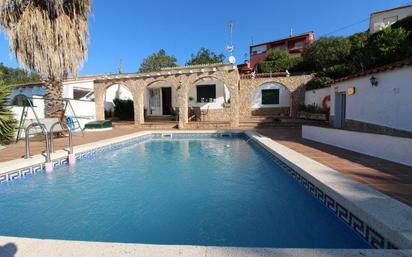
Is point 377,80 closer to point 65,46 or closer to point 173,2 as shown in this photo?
point 65,46

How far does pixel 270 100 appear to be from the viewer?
24219mm

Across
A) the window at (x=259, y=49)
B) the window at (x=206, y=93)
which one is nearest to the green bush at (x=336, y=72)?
the window at (x=206, y=93)

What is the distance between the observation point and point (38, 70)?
11812 millimetres

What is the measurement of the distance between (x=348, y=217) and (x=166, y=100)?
2218cm

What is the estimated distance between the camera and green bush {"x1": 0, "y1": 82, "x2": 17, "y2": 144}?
392 inches

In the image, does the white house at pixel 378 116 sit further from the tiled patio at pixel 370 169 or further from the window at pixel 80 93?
the window at pixel 80 93

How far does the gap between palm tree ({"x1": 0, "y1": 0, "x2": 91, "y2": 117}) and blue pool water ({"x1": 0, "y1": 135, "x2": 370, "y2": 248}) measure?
6535 millimetres

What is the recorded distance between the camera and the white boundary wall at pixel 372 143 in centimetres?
593

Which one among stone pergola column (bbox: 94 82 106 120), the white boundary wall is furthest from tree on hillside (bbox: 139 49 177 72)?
the white boundary wall

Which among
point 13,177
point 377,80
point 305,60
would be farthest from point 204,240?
point 305,60

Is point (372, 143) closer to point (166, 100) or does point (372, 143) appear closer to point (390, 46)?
point (390, 46)

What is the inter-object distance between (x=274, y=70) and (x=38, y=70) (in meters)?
23.7

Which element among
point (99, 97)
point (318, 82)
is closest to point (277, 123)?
point (318, 82)

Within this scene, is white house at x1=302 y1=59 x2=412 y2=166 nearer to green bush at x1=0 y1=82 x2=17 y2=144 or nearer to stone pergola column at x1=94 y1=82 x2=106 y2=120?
green bush at x1=0 y1=82 x2=17 y2=144
